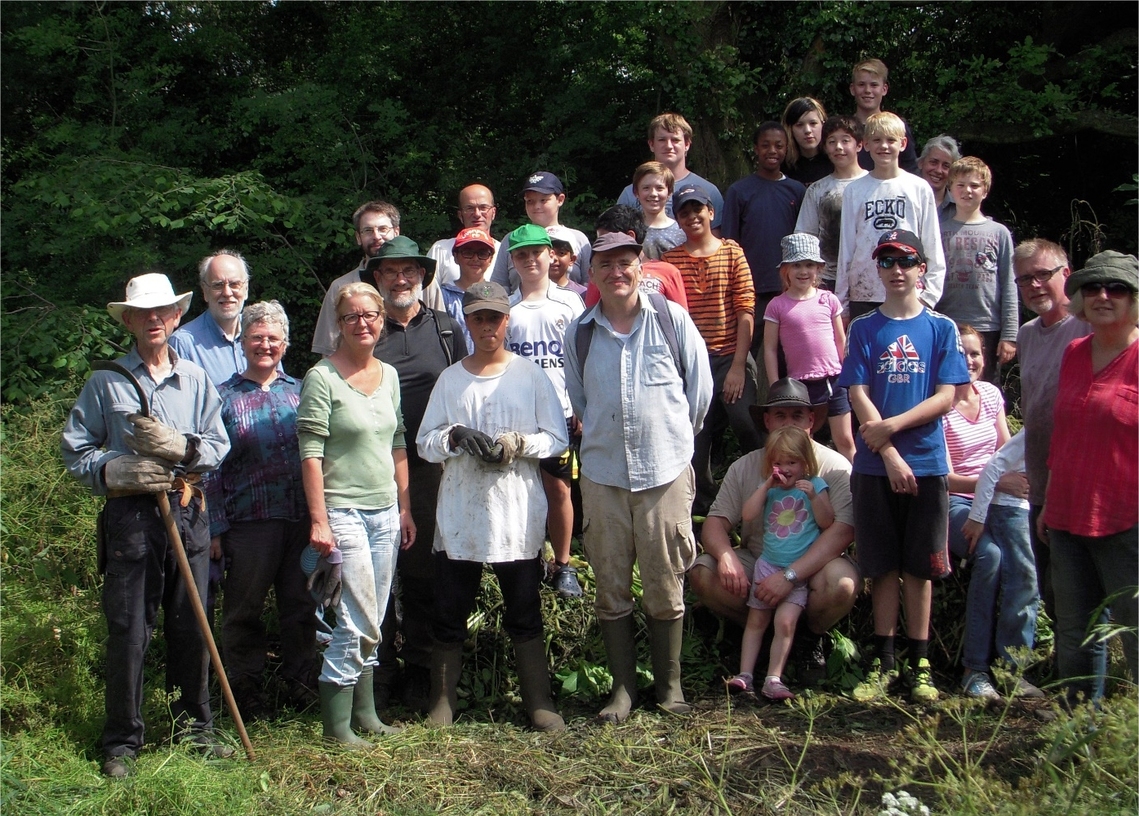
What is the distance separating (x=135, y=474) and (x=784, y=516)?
312 centimetres

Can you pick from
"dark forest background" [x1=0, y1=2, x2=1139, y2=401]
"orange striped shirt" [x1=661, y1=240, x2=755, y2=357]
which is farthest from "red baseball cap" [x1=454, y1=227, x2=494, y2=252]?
"dark forest background" [x1=0, y1=2, x2=1139, y2=401]

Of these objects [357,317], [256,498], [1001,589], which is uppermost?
[357,317]

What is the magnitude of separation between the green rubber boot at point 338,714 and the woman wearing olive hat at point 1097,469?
3063 mm

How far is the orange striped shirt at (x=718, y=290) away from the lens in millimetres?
5832

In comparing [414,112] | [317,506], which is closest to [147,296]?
[317,506]

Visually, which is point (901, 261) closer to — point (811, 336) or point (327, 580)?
point (811, 336)

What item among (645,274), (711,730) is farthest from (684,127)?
(711,730)

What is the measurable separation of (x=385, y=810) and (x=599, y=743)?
102 centimetres

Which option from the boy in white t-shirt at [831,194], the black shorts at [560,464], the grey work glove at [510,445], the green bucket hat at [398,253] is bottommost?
the black shorts at [560,464]

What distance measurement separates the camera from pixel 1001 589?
5.22 meters

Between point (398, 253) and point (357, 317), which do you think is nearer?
point (357, 317)

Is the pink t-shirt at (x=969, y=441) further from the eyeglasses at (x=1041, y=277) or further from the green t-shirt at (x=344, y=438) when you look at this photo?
the green t-shirt at (x=344, y=438)

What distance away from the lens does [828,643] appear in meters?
5.40

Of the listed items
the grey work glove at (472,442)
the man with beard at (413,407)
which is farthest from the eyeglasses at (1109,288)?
the man with beard at (413,407)
